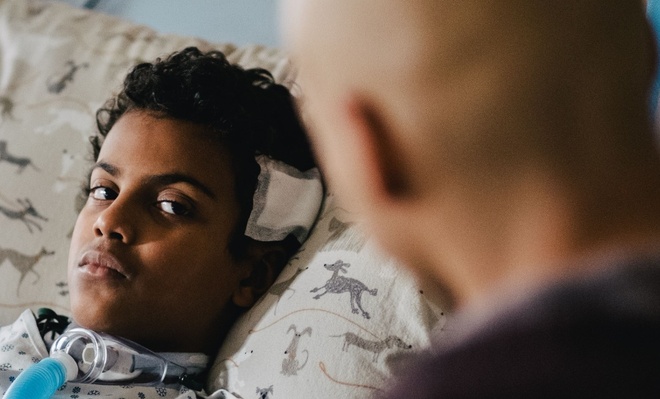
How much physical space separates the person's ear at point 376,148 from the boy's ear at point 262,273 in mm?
648

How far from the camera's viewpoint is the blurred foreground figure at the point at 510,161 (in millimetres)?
323

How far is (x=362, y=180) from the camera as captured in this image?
1.33 ft

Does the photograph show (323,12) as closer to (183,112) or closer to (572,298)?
(572,298)

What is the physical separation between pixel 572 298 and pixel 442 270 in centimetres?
10

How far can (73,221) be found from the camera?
3.92 feet

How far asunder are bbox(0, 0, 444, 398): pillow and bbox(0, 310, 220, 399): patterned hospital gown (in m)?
0.08

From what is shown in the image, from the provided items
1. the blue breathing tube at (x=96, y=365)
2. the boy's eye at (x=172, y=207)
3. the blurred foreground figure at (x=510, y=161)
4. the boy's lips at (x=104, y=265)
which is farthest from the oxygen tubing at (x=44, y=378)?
the blurred foreground figure at (x=510, y=161)

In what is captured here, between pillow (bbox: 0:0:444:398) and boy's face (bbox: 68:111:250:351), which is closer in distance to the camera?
pillow (bbox: 0:0:444:398)

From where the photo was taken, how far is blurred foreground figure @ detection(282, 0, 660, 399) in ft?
1.06

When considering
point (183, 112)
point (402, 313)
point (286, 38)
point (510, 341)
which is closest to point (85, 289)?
point (183, 112)

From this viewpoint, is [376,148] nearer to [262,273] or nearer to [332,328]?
[332,328]

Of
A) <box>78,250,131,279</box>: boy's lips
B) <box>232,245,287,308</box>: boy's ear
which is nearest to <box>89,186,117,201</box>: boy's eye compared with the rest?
<box>78,250,131,279</box>: boy's lips

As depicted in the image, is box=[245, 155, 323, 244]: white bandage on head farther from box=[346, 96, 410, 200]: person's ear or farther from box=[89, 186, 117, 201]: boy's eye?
box=[346, 96, 410, 200]: person's ear

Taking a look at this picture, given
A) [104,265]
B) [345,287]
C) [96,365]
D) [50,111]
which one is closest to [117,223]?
[104,265]
